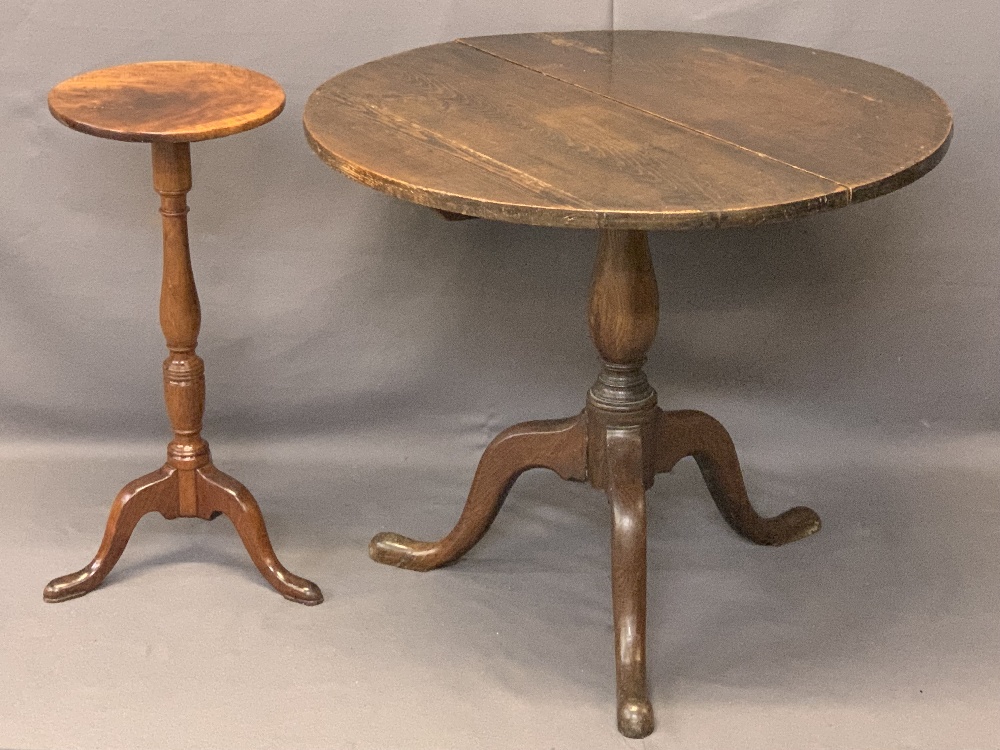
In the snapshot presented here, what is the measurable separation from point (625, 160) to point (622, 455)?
0.62 metres

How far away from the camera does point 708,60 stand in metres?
2.55

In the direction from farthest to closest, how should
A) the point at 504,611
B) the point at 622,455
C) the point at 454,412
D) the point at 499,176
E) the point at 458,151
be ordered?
1. the point at 454,412
2. the point at 504,611
3. the point at 622,455
4. the point at 458,151
5. the point at 499,176

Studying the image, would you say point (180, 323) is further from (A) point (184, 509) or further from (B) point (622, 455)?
(B) point (622, 455)

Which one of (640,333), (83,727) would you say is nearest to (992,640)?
(640,333)

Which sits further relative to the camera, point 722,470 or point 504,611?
point 722,470

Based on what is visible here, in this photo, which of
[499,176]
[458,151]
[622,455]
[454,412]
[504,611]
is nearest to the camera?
[499,176]

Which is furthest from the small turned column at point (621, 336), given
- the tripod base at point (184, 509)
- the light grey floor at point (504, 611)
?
the tripod base at point (184, 509)

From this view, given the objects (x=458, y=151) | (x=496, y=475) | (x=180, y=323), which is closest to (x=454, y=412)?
(x=496, y=475)

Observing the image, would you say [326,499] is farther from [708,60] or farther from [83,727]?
[708,60]

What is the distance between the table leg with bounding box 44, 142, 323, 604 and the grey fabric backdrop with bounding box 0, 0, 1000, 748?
5 cm

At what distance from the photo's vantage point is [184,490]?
2684 millimetres

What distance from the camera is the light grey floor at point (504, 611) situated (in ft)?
7.63

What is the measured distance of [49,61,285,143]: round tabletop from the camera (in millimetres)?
2283

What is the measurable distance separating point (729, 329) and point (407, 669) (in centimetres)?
109
